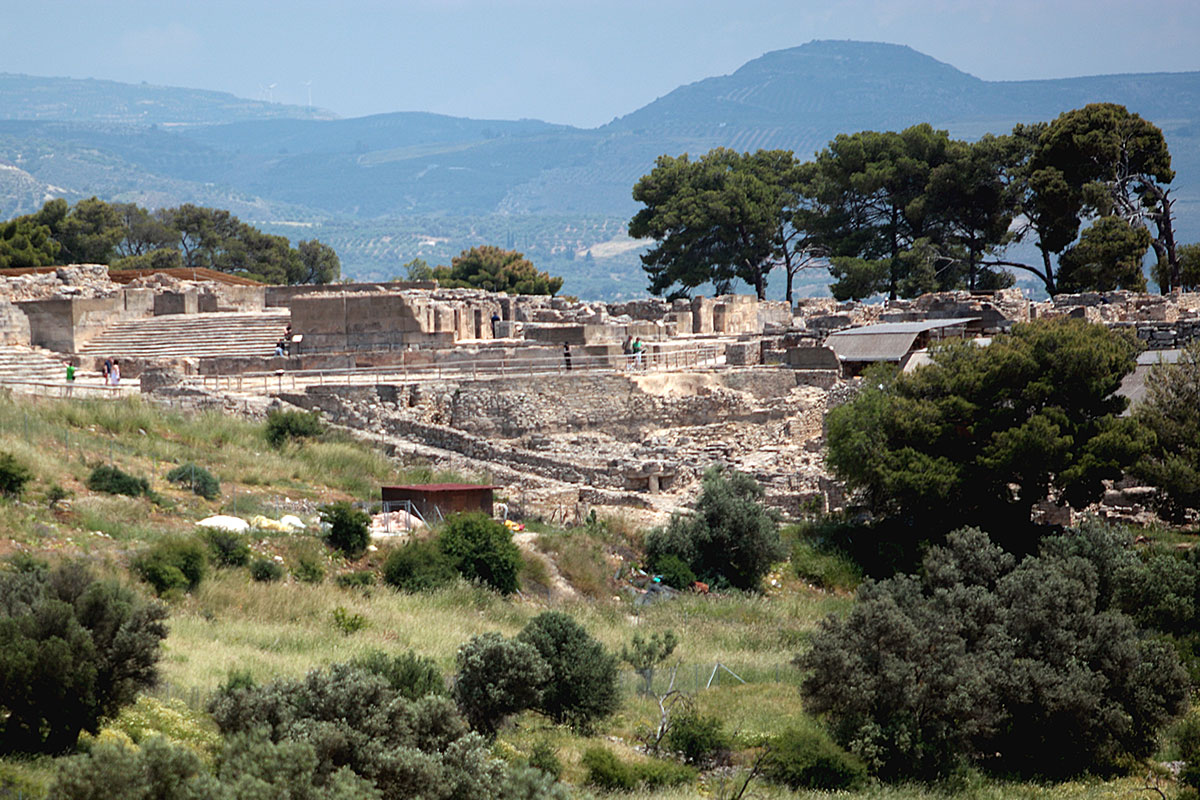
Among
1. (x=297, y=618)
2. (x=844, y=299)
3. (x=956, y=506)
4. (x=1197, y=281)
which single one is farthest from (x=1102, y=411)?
(x=844, y=299)

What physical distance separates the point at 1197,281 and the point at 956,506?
2348 centimetres

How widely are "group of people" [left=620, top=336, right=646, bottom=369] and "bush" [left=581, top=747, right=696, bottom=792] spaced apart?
17.8 m

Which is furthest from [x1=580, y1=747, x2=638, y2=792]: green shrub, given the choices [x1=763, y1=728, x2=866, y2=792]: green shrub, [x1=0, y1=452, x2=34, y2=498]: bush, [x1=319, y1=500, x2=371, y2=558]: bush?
[x1=0, y1=452, x2=34, y2=498]: bush

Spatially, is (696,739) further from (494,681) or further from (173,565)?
(173,565)

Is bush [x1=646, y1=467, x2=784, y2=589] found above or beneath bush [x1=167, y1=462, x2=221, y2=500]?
beneath

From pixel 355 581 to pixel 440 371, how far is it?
40.1 feet

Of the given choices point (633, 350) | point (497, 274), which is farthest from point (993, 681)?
point (497, 274)

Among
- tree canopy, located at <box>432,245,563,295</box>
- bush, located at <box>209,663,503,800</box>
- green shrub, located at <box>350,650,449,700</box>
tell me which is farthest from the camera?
tree canopy, located at <box>432,245,563,295</box>

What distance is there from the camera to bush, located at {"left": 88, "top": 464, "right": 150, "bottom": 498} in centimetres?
1852

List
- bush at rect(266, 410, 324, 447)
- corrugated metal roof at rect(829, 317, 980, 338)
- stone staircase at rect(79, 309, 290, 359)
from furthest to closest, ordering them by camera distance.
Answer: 1. corrugated metal roof at rect(829, 317, 980, 338)
2. stone staircase at rect(79, 309, 290, 359)
3. bush at rect(266, 410, 324, 447)

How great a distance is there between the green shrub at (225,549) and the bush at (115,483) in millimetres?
2284

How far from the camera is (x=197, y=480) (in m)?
19.9

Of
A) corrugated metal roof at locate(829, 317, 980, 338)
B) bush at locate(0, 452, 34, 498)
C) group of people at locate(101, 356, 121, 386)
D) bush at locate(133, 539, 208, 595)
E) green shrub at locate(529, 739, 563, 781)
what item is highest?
corrugated metal roof at locate(829, 317, 980, 338)

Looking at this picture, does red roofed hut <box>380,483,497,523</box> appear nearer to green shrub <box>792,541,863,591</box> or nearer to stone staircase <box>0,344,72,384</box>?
green shrub <box>792,541,863,591</box>
